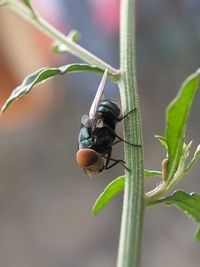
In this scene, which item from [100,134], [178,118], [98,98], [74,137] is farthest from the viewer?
[74,137]

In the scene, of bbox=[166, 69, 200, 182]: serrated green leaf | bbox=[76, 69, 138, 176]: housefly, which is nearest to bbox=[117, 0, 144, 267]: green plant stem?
bbox=[166, 69, 200, 182]: serrated green leaf

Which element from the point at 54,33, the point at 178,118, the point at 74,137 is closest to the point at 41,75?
the point at 54,33

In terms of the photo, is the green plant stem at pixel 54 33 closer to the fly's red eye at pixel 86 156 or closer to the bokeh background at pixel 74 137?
the fly's red eye at pixel 86 156

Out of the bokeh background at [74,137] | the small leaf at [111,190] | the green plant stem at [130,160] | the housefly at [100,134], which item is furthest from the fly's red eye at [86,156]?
the bokeh background at [74,137]

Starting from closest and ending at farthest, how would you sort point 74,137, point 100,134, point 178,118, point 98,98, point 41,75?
point 178,118, point 41,75, point 98,98, point 100,134, point 74,137

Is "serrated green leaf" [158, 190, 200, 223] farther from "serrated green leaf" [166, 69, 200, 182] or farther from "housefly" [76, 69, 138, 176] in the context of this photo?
"housefly" [76, 69, 138, 176]

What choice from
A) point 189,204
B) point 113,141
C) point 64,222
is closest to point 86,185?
point 64,222

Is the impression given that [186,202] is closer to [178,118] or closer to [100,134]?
[178,118]
